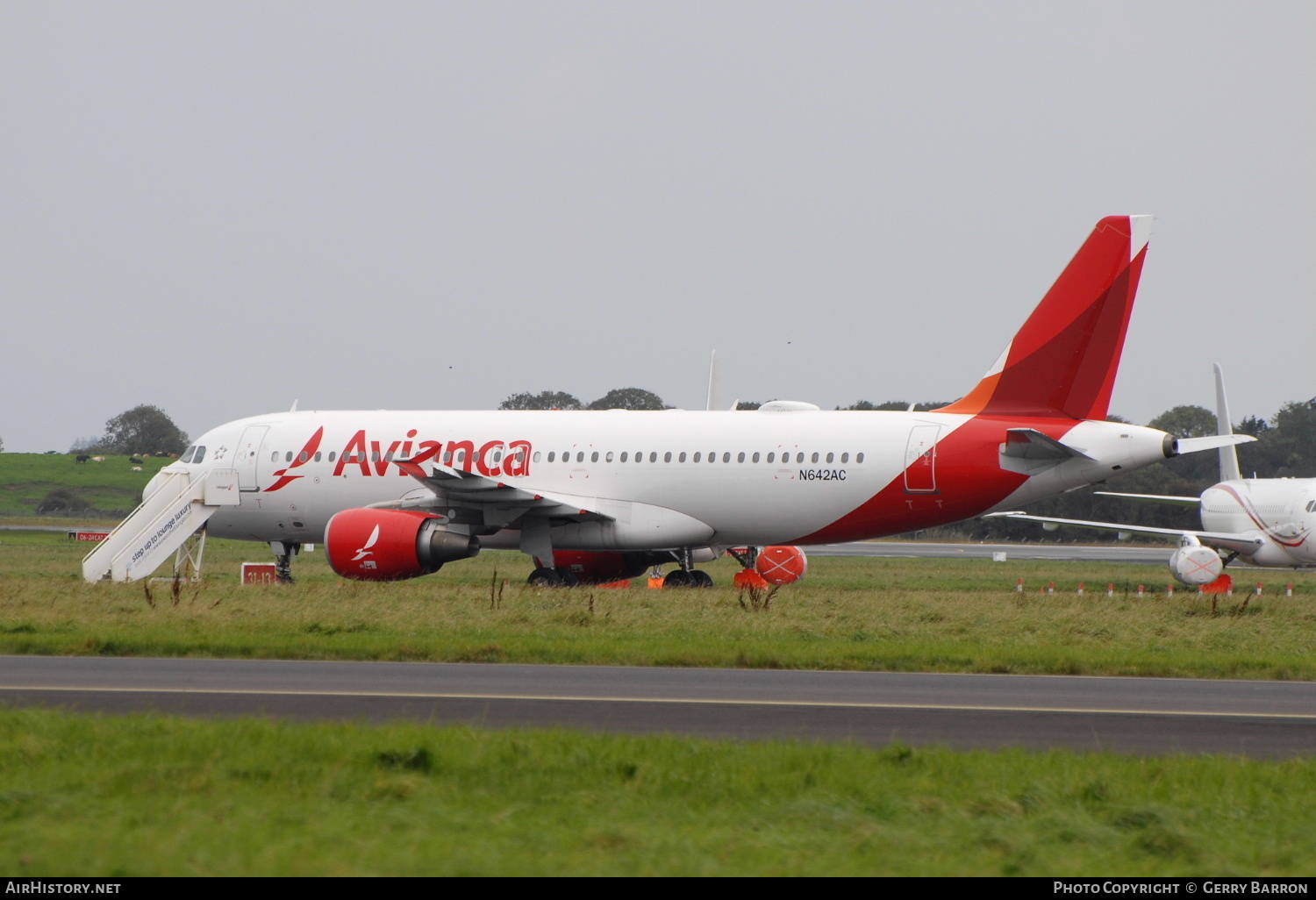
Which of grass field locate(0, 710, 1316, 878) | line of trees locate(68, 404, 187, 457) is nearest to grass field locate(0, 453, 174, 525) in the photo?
line of trees locate(68, 404, 187, 457)

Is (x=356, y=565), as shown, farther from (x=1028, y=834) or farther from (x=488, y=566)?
(x=1028, y=834)

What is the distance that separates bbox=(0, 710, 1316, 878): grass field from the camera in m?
6.10

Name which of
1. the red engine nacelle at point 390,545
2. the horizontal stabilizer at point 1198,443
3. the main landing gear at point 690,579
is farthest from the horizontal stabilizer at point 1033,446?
the red engine nacelle at point 390,545

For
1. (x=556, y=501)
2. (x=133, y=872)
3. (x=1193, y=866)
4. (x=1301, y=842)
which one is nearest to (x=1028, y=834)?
(x=1193, y=866)

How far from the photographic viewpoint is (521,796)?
7.54 meters

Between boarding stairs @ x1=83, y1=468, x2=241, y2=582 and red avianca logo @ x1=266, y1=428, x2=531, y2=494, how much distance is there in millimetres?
2669

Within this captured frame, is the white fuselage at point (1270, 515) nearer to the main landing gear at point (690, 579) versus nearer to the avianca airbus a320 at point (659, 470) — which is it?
the avianca airbus a320 at point (659, 470)

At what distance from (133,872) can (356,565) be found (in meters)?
19.4

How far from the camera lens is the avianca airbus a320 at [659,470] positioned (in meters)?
23.5

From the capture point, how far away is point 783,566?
30484mm

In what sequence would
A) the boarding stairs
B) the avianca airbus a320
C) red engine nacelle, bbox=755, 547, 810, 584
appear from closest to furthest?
the avianca airbus a320
the boarding stairs
red engine nacelle, bbox=755, 547, 810, 584

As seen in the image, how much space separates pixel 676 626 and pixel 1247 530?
23773mm

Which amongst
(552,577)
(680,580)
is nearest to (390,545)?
(552,577)

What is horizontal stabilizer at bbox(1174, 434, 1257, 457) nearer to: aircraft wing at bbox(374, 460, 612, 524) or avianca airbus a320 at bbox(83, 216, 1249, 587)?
avianca airbus a320 at bbox(83, 216, 1249, 587)
